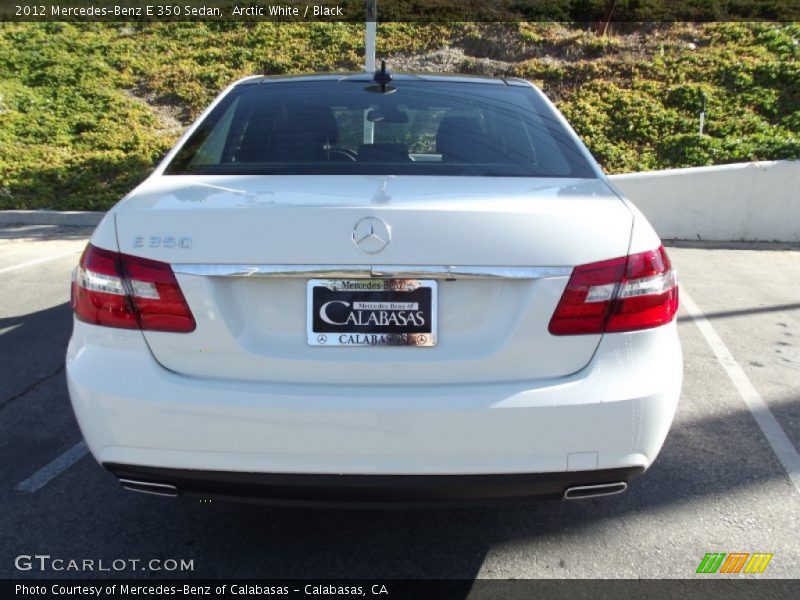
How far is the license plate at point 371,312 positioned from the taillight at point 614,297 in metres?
0.38

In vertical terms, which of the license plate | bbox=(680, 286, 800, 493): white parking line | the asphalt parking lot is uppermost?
the license plate

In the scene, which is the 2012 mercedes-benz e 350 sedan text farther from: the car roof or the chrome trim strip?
the car roof

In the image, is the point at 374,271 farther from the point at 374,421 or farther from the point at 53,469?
the point at 53,469

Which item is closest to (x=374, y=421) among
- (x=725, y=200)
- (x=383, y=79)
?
(x=383, y=79)

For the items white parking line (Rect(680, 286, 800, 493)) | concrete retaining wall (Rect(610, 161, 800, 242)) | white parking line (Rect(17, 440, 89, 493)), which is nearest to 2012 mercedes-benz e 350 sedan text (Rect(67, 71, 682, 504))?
white parking line (Rect(17, 440, 89, 493))

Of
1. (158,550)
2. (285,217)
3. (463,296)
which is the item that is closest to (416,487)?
(463,296)

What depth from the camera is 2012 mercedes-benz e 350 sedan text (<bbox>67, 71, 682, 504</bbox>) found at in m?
2.18

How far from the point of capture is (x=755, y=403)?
430 centimetres

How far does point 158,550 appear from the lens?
110 inches

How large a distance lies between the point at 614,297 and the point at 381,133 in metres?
1.39

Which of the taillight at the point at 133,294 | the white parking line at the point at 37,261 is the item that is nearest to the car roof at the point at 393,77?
the taillight at the point at 133,294

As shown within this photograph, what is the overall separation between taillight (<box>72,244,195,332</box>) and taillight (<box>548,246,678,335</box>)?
1.10 metres

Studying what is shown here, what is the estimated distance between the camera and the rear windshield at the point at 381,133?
282 cm

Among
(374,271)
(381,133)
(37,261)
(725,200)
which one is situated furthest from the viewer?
(725,200)
